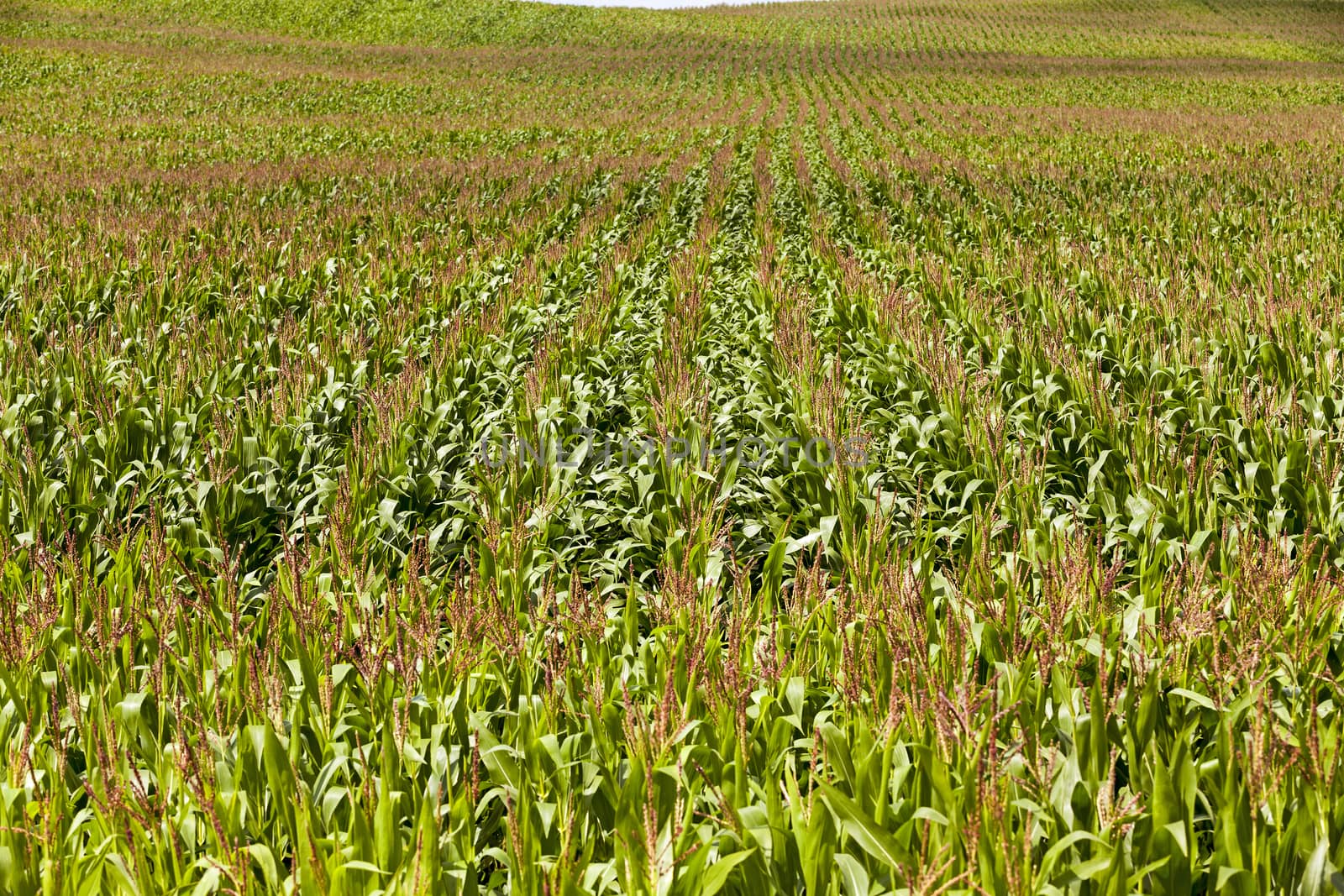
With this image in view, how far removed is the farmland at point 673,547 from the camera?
197 cm

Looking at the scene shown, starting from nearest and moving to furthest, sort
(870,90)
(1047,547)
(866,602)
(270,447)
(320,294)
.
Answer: (866,602), (1047,547), (270,447), (320,294), (870,90)

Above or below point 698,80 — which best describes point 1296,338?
below

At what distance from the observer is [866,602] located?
3.13 metres

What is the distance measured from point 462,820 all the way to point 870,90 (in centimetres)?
4005

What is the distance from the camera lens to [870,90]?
3812cm

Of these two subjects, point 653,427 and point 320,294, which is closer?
point 653,427

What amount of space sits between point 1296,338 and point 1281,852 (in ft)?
18.0

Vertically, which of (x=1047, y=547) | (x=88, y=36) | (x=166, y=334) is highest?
(x=88, y=36)

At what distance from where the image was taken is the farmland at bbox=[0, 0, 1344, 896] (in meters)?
1.97

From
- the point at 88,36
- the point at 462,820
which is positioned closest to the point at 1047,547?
the point at 462,820

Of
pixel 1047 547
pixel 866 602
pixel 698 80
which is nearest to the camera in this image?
pixel 866 602

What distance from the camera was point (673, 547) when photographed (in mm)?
3936

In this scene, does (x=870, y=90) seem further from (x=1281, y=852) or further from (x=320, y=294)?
(x=1281, y=852)

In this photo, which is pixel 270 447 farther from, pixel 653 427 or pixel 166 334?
pixel 166 334
